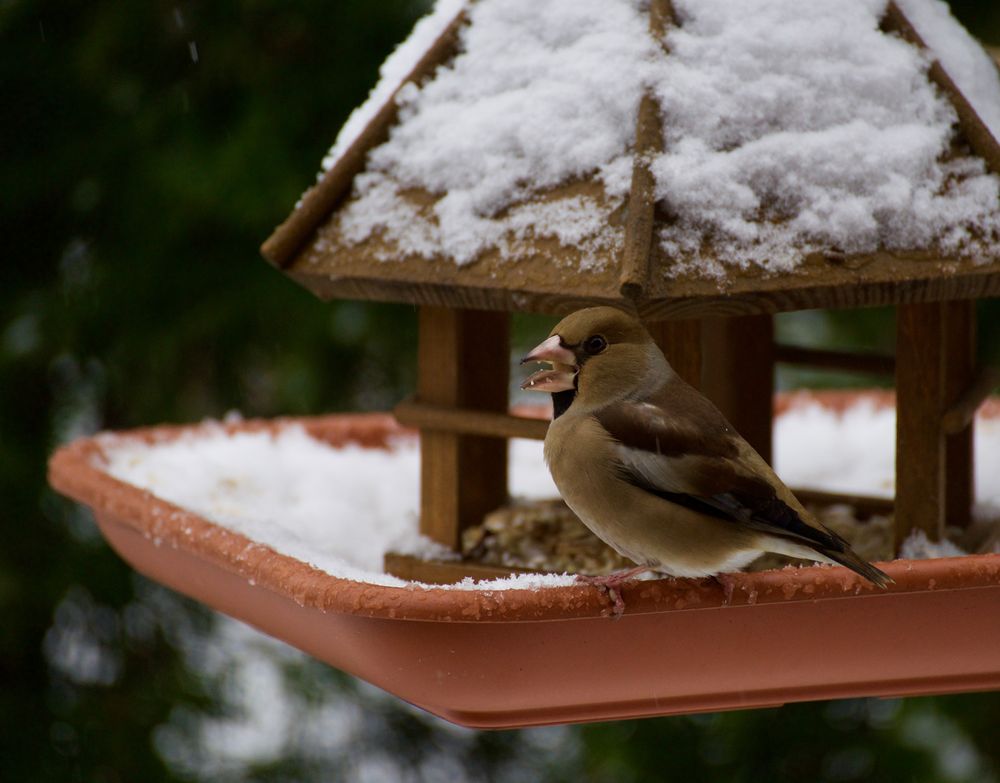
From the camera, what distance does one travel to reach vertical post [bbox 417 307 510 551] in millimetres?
2404

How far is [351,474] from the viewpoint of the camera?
3.08 meters

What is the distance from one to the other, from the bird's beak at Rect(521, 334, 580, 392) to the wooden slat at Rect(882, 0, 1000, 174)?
26.6 inches

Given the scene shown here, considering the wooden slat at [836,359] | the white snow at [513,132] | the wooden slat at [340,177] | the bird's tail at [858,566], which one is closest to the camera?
the bird's tail at [858,566]

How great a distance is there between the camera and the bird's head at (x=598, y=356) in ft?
6.27

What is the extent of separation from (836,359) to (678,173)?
855mm

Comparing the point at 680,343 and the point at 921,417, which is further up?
the point at 680,343

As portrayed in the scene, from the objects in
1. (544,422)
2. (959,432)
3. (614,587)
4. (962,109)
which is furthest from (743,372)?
(614,587)

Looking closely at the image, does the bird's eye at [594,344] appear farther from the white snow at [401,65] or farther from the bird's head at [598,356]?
the white snow at [401,65]

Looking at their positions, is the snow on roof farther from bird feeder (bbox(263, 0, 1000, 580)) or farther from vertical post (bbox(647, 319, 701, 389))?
vertical post (bbox(647, 319, 701, 389))

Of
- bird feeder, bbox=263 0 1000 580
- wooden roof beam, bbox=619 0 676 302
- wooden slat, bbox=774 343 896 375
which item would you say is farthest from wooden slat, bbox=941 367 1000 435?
wooden roof beam, bbox=619 0 676 302

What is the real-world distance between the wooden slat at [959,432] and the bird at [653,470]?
0.65 metres

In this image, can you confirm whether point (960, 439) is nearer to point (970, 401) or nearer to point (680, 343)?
point (970, 401)

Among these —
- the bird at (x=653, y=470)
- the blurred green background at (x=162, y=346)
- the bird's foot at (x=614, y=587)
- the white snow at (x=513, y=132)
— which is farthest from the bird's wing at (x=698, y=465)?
the blurred green background at (x=162, y=346)

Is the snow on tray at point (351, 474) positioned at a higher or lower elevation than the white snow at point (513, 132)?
lower
